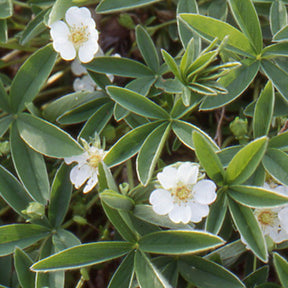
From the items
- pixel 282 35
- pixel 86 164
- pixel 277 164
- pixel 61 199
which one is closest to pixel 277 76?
pixel 282 35

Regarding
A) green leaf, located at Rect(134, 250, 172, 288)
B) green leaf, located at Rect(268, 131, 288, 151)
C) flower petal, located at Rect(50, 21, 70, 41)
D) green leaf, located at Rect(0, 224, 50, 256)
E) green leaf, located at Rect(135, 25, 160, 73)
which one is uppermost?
flower petal, located at Rect(50, 21, 70, 41)

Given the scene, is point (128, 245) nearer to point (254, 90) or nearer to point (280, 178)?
point (280, 178)

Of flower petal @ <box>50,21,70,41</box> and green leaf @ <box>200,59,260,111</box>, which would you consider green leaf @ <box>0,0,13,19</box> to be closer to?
flower petal @ <box>50,21,70,41</box>

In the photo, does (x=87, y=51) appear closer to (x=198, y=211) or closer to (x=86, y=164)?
(x=86, y=164)

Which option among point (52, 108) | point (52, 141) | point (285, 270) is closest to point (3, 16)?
point (52, 108)

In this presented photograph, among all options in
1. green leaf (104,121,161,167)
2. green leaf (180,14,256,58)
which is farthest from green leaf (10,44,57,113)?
green leaf (180,14,256,58)

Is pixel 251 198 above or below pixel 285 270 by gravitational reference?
above
